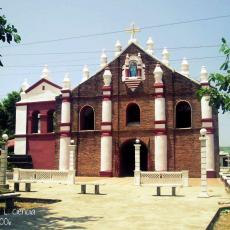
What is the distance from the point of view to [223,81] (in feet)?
36.7

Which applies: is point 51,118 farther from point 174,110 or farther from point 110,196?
point 110,196

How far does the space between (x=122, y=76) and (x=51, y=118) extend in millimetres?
8485

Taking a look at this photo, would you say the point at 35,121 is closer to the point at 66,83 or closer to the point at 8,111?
the point at 66,83

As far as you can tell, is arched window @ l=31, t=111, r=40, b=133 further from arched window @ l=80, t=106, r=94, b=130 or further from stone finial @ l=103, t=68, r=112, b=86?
stone finial @ l=103, t=68, r=112, b=86

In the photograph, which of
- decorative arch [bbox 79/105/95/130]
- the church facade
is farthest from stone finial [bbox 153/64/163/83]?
decorative arch [bbox 79/105/95/130]

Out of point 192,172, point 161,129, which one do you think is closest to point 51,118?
point 161,129

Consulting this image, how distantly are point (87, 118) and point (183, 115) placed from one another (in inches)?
312

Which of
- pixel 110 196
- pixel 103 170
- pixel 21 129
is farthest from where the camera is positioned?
pixel 21 129

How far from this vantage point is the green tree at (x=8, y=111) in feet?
150

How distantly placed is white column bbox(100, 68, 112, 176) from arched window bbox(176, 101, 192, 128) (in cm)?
527

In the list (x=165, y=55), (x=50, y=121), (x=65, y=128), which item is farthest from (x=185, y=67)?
(x=50, y=121)

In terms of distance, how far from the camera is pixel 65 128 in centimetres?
3005

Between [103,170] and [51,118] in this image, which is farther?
[51,118]

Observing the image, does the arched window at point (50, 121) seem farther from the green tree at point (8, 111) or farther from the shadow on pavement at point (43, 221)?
the shadow on pavement at point (43, 221)
